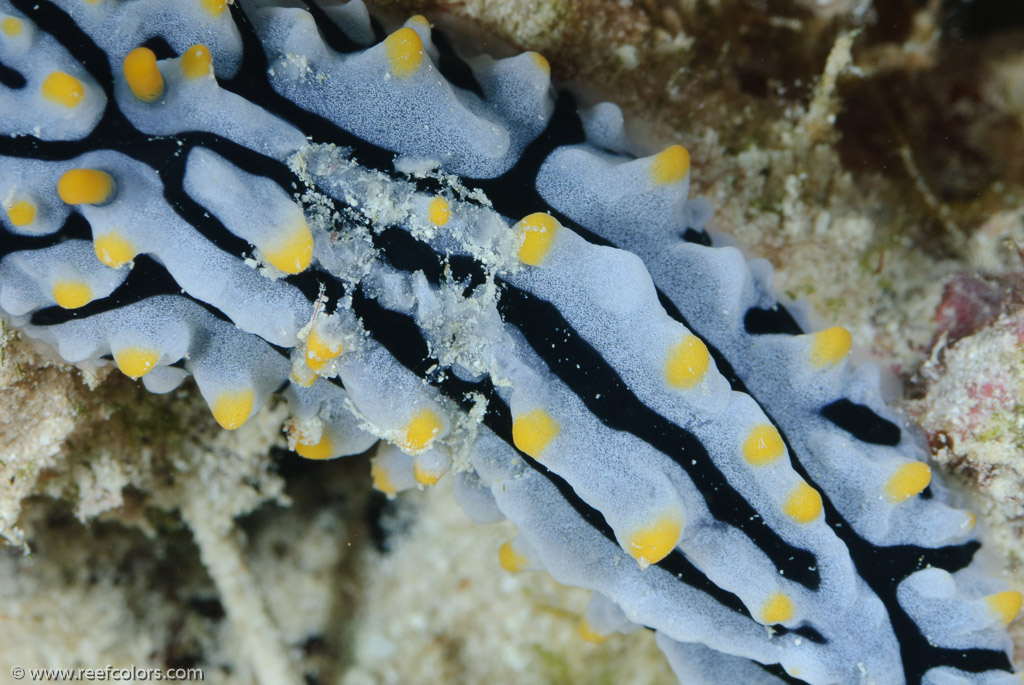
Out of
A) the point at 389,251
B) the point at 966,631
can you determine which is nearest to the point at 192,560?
the point at 389,251

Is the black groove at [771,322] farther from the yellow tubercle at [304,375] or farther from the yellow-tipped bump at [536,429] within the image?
the yellow tubercle at [304,375]

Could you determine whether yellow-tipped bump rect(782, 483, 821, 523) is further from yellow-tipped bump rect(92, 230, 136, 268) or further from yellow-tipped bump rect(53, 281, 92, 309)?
yellow-tipped bump rect(53, 281, 92, 309)

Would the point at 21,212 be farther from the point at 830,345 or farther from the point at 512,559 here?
the point at 830,345

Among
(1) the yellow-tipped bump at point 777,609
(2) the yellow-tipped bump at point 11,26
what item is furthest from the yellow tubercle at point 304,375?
(1) the yellow-tipped bump at point 777,609

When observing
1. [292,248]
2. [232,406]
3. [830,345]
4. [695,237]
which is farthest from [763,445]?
[232,406]

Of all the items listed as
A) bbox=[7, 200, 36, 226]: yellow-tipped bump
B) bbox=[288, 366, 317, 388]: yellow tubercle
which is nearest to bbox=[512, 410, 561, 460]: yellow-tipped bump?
bbox=[288, 366, 317, 388]: yellow tubercle
